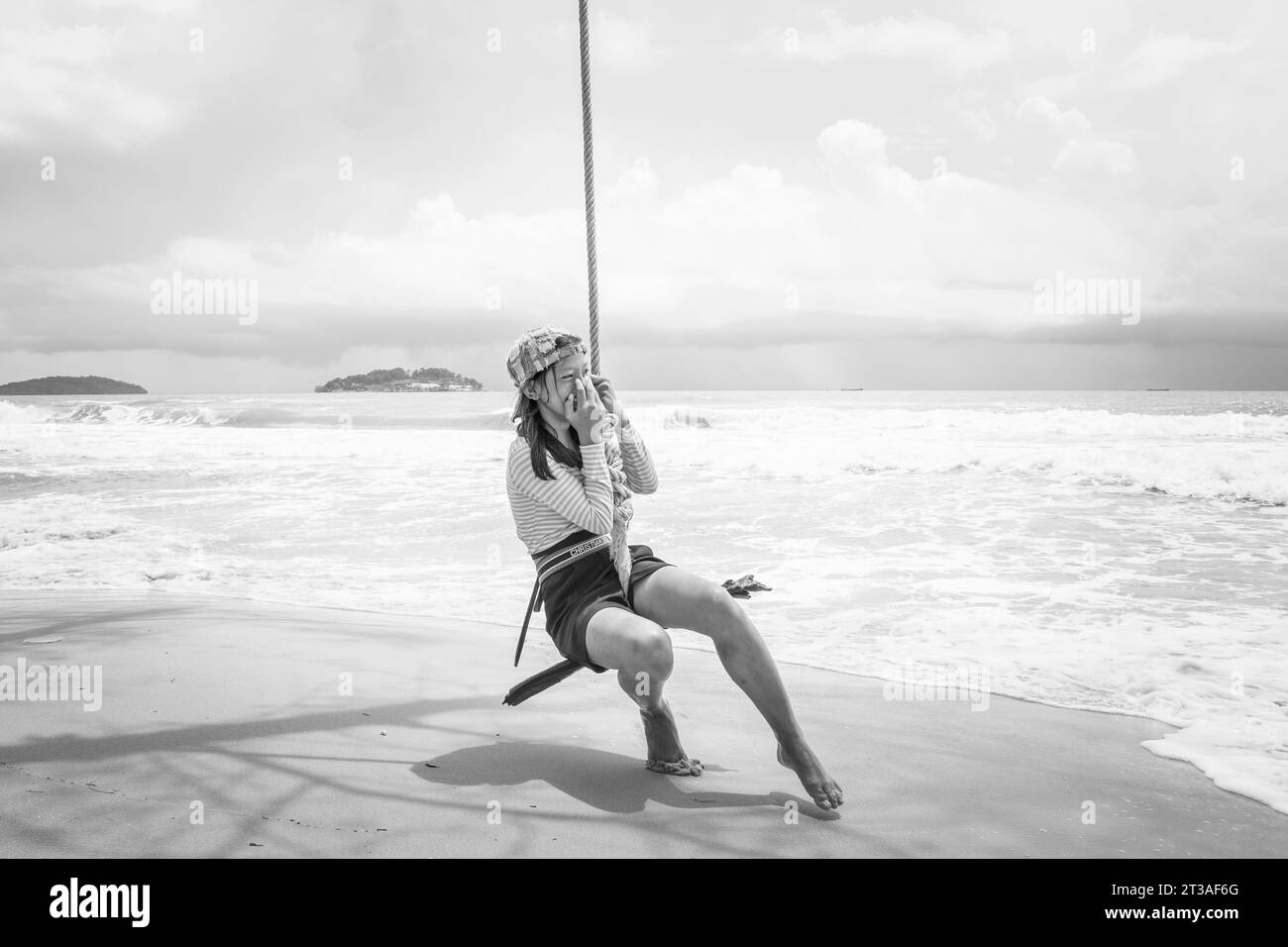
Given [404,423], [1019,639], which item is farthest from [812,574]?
[404,423]

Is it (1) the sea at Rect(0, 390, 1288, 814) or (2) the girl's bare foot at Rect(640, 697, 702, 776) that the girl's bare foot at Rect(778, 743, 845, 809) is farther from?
(1) the sea at Rect(0, 390, 1288, 814)

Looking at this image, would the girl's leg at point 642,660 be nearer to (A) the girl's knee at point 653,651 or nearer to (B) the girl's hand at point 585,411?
(A) the girl's knee at point 653,651

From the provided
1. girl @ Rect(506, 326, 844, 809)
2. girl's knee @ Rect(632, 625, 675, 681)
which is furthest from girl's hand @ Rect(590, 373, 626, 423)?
girl's knee @ Rect(632, 625, 675, 681)

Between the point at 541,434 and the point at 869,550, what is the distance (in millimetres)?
5675

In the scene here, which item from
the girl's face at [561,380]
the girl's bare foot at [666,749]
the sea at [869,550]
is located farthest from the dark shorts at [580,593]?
the sea at [869,550]

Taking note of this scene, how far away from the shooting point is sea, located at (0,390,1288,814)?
4.51m

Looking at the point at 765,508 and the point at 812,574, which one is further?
the point at 765,508

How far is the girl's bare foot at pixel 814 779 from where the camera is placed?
8.22 feet

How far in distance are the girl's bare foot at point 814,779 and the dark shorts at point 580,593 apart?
2.09ft

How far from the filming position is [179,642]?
4207mm

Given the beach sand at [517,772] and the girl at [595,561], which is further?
the girl at [595,561]

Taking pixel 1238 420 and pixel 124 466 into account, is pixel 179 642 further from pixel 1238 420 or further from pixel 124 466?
pixel 1238 420

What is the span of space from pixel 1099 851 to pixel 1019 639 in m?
2.83
